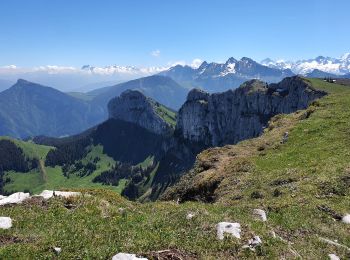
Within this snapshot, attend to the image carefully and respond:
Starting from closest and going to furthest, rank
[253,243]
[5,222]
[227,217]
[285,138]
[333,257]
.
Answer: [253,243] < [333,257] < [5,222] < [227,217] < [285,138]

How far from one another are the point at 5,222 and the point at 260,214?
14.3m

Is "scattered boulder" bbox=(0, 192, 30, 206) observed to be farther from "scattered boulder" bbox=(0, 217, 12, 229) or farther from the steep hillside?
the steep hillside

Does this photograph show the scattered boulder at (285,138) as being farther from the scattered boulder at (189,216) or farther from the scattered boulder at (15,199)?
the scattered boulder at (15,199)

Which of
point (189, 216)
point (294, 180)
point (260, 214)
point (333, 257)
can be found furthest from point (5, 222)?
point (294, 180)

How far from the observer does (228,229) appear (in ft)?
62.6

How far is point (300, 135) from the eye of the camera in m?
47.0

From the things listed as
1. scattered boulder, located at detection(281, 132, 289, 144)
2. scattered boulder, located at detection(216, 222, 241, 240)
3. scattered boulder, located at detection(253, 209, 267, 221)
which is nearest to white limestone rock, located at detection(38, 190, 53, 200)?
scattered boulder, located at detection(216, 222, 241, 240)

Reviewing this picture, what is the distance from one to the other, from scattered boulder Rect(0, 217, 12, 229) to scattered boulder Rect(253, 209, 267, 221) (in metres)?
13.6

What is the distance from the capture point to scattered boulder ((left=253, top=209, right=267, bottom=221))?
2412 centimetres

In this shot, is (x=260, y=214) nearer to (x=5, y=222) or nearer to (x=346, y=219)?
(x=346, y=219)

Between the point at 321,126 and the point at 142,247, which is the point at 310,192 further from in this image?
the point at 321,126

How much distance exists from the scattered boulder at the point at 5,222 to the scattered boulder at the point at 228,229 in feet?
32.6

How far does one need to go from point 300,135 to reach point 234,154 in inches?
308

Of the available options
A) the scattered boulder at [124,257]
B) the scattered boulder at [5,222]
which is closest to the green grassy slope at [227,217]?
the scattered boulder at [5,222]
